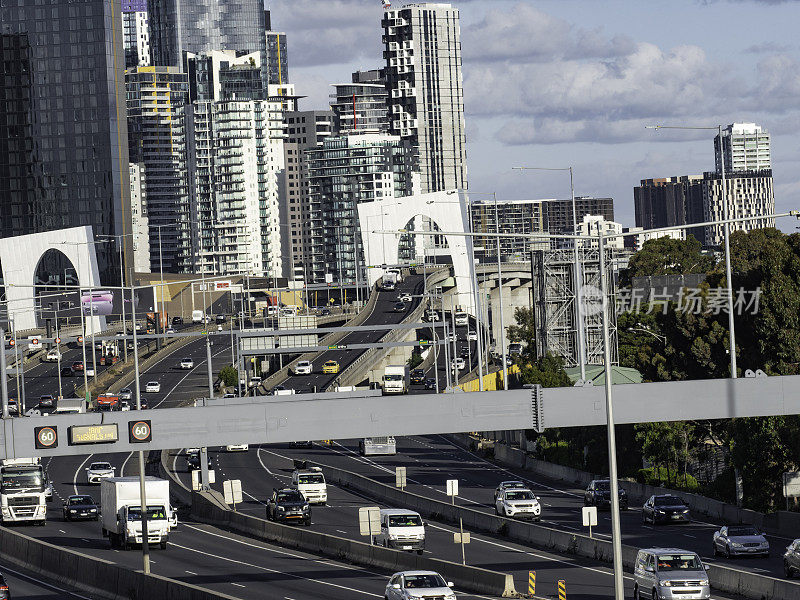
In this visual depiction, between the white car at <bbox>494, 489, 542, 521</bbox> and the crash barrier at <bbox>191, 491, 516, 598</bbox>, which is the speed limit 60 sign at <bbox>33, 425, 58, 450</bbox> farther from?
the white car at <bbox>494, 489, 542, 521</bbox>

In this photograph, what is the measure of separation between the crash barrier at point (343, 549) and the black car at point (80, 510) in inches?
225

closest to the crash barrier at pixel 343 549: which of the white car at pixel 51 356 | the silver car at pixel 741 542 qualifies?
the silver car at pixel 741 542

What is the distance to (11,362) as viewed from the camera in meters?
169

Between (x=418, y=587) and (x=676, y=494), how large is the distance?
110ft

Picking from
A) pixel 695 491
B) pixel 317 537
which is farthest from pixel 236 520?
pixel 695 491

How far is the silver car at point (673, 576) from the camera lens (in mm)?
41312

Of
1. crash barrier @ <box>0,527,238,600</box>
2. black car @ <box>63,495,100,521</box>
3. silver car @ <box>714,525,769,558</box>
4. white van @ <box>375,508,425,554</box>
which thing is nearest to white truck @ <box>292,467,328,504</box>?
black car @ <box>63,495,100,521</box>

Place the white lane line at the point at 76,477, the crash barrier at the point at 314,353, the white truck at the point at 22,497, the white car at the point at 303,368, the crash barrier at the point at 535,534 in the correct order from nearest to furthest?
the crash barrier at the point at 535,534
the white truck at the point at 22,497
the white lane line at the point at 76,477
the crash barrier at the point at 314,353
the white car at the point at 303,368

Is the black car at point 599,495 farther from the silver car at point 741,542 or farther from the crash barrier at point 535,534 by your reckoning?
the silver car at point 741,542

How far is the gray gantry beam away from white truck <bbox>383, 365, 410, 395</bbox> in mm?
95847

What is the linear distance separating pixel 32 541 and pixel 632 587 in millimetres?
22917

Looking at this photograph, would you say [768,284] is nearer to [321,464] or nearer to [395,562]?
[395,562]

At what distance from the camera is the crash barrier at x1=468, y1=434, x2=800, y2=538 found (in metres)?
61.1

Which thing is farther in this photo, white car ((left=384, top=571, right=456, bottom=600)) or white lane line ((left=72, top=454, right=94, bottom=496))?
white lane line ((left=72, top=454, right=94, bottom=496))
